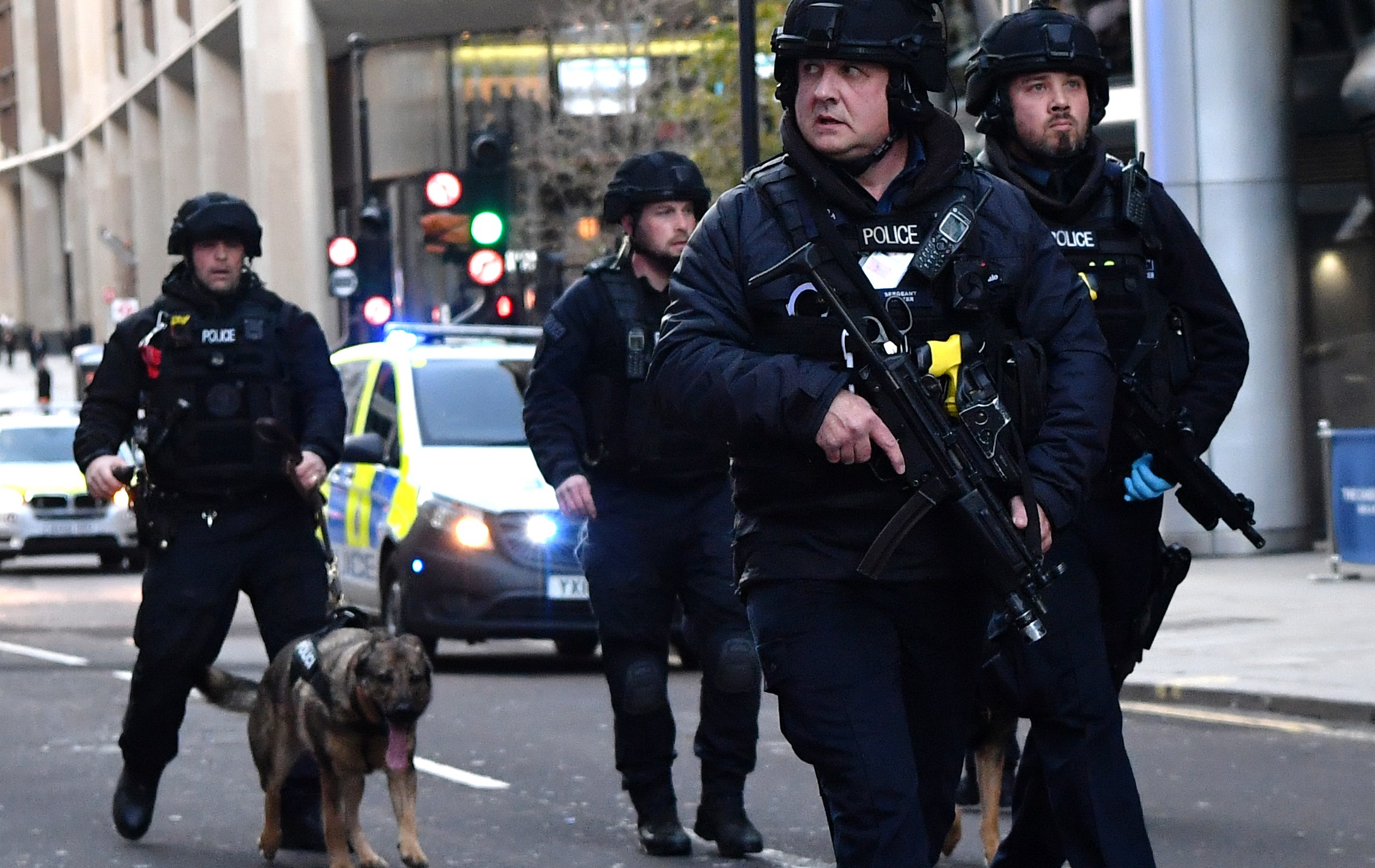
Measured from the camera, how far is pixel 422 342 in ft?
46.9

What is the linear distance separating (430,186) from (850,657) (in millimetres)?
16055

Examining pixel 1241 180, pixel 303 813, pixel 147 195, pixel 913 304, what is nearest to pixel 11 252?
pixel 147 195

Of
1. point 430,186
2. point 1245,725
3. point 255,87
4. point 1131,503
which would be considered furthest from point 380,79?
point 1131,503

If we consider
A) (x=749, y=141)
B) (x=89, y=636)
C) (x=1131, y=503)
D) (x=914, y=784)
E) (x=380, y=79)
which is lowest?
(x=89, y=636)

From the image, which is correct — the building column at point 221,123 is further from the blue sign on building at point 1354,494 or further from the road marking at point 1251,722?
the road marking at point 1251,722

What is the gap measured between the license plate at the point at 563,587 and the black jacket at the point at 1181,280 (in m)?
6.89

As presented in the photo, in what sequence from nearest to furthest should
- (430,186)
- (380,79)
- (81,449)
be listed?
(81,449) < (430,186) < (380,79)

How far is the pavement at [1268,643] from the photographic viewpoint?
10.4 metres

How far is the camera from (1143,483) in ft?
17.8

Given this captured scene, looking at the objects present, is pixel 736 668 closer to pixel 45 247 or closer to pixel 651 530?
pixel 651 530

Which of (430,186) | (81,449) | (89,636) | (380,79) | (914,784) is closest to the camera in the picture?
(914,784)

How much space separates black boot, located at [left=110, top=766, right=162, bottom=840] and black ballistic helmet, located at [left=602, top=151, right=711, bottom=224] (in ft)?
7.28

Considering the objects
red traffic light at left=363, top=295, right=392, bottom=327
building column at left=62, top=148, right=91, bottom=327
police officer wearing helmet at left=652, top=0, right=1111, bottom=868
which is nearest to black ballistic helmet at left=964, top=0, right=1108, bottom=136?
police officer wearing helmet at left=652, top=0, right=1111, bottom=868

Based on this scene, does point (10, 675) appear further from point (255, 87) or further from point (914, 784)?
point (255, 87)
